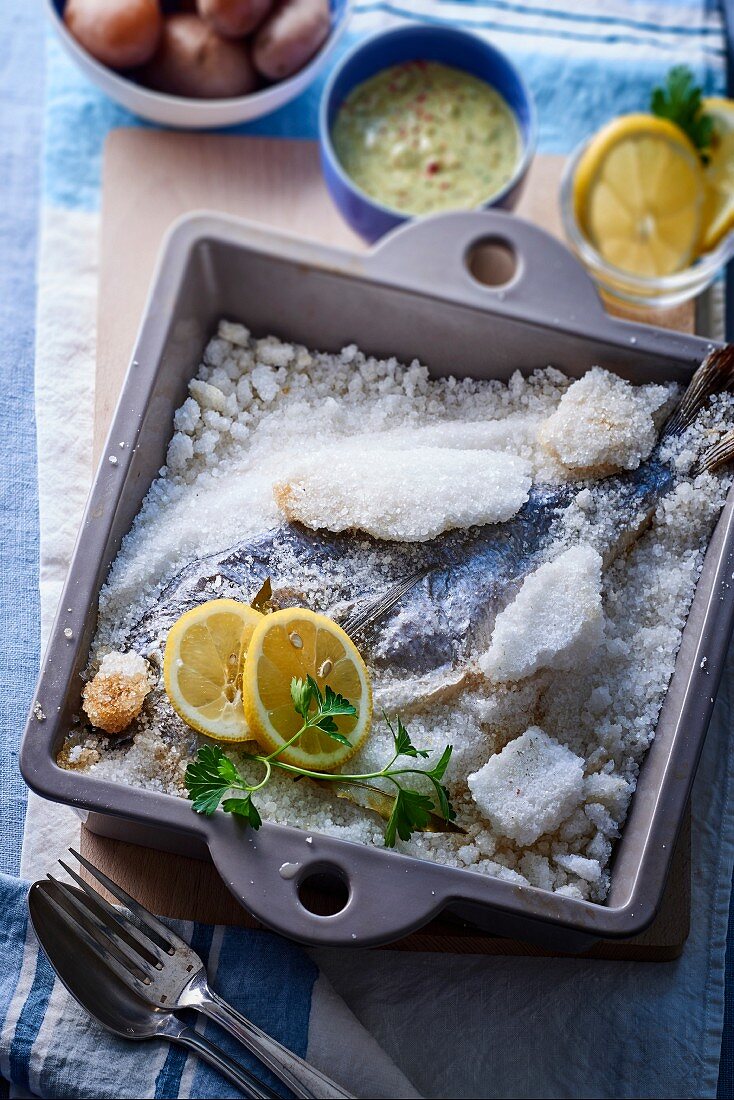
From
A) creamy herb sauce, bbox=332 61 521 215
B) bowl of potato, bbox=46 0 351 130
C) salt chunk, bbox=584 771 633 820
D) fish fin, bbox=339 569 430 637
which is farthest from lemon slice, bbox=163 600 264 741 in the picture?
bowl of potato, bbox=46 0 351 130

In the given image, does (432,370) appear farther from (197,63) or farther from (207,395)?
(197,63)

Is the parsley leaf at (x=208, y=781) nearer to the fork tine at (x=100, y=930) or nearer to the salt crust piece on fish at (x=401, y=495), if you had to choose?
the fork tine at (x=100, y=930)

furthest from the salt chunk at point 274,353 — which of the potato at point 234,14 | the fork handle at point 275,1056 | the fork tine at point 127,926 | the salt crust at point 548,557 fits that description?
the fork handle at point 275,1056

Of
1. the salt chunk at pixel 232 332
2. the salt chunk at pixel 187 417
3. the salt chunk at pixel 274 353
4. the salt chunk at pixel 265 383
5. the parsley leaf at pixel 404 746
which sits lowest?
the parsley leaf at pixel 404 746

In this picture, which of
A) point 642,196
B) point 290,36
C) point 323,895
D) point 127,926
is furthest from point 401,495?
point 290,36

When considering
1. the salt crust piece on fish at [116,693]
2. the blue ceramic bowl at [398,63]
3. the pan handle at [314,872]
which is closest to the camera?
the pan handle at [314,872]
